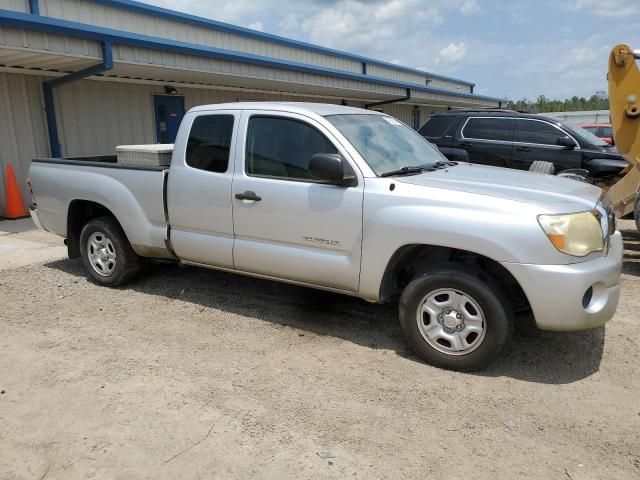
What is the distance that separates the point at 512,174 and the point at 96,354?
3.68 metres

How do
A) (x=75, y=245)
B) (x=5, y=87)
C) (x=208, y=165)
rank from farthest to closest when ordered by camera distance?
(x=5, y=87)
(x=75, y=245)
(x=208, y=165)

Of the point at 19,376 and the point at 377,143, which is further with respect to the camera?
the point at 377,143

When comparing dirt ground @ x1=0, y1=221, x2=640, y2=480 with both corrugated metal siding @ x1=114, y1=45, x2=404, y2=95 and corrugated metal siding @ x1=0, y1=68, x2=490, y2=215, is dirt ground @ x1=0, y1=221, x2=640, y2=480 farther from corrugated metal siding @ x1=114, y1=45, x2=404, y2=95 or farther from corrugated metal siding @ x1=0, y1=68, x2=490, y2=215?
corrugated metal siding @ x1=114, y1=45, x2=404, y2=95

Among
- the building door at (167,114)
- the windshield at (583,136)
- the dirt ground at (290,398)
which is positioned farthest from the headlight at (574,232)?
the building door at (167,114)

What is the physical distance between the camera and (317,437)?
305 cm

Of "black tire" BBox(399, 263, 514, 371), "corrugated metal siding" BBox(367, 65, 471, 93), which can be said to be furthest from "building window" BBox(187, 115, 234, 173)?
"corrugated metal siding" BBox(367, 65, 471, 93)

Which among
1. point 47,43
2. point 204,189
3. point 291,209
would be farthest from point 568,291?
point 47,43

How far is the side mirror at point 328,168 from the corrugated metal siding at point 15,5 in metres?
9.41

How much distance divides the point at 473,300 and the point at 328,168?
1.38 metres

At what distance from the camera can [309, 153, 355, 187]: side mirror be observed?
153 inches

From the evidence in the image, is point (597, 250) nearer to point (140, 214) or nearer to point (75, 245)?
point (140, 214)

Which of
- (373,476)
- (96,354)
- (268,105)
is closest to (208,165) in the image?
(268,105)

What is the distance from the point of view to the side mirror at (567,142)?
29.0ft

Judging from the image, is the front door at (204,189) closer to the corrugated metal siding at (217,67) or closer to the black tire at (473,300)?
A: the black tire at (473,300)
